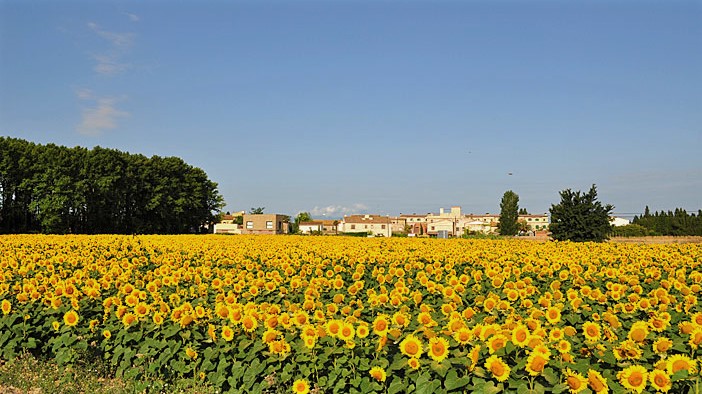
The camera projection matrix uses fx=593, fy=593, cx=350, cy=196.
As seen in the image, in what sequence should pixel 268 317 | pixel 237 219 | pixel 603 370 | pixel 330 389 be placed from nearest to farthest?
pixel 603 370 → pixel 330 389 → pixel 268 317 → pixel 237 219

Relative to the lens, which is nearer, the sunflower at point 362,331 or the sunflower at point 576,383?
the sunflower at point 576,383

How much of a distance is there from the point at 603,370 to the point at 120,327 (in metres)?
4.71

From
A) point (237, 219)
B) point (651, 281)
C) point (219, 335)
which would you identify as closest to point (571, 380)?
point (219, 335)

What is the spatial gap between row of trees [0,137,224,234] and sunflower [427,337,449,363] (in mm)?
48505

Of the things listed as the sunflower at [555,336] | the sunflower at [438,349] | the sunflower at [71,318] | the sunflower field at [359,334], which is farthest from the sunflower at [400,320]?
the sunflower at [71,318]

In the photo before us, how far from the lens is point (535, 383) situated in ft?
13.0

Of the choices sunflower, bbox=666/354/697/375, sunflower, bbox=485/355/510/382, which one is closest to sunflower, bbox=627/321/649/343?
sunflower, bbox=666/354/697/375

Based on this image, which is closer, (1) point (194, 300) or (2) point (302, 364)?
(2) point (302, 364)

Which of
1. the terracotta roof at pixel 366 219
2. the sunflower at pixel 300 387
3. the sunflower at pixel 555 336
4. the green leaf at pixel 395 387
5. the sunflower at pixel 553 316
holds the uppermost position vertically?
the terracotta roof at pixel 366 219

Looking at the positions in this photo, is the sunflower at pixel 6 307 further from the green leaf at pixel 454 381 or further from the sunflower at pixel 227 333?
the green leaf at pixel 454 381

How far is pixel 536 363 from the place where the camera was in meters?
3.95

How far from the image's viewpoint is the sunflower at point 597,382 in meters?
3.83

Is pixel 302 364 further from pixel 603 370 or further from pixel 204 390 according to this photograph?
pixel 603 370

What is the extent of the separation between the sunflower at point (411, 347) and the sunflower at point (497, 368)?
1.70ft
